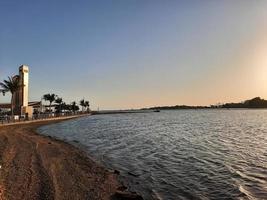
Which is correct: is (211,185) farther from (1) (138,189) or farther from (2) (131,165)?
(2) (131,165)

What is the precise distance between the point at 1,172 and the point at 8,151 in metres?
8.04

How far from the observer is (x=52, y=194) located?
13.2 meters

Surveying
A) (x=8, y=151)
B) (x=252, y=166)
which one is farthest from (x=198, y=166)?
(x=8, y=151)

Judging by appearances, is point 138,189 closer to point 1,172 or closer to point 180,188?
point 180,188

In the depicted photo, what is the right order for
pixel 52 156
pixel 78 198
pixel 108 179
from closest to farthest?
pixel 78 198 < pixel 108 179 < pixel 52 156

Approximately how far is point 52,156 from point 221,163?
1168 cm

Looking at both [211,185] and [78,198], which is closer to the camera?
[78,198]

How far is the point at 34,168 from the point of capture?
59.5 feet

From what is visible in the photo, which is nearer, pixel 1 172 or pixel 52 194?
pixel 52 194

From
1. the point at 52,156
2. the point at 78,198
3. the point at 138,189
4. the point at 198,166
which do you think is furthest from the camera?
the point at 52,156

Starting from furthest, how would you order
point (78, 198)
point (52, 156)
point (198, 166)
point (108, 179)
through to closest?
point (52, 156)
point (198, 166)
point (108, 179)
point (78, 198)

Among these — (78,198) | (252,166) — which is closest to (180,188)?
(78,198)

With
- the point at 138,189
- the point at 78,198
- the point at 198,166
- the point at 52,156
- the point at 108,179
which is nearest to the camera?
the point at 78,198

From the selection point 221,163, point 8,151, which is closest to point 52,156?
point 8,151
